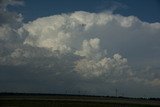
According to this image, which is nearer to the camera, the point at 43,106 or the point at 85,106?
the point at 43,106

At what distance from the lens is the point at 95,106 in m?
107

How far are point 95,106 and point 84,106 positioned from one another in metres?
3.89

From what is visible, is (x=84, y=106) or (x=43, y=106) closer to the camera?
(x=43, y=106)

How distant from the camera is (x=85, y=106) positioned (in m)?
105

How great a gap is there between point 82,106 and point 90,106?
12.4ft

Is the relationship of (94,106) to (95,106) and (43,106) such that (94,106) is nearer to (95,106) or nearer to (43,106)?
(95,106)

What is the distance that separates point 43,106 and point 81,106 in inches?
487

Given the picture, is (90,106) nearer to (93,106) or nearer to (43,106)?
(93,106)

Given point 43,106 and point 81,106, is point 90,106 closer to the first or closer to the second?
point 81,106

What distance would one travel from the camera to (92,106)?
352 feet

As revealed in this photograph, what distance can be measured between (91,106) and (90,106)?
0.36 m

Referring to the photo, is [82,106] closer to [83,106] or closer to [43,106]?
[83,106]

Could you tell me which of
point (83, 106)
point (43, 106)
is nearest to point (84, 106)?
point (83, 106)

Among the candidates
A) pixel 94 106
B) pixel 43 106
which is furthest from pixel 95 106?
pixel 43 106
